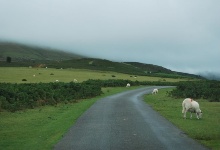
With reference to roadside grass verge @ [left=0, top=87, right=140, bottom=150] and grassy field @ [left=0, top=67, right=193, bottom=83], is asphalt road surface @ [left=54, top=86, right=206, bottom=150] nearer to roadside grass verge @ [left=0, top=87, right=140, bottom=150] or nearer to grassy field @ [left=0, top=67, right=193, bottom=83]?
roadside grass verge @ [left=0, top=87, right=140, bottom=150]

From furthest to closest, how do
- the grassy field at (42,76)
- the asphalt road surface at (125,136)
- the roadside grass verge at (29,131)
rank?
the grassy field at (42,76), the roadside grass verge at (29,131), the asphalt road surface at (125,136)

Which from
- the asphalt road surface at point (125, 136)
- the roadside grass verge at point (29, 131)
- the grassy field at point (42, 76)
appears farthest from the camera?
the grassy field at point (42, 76)

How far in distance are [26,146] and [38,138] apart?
6.95 feet

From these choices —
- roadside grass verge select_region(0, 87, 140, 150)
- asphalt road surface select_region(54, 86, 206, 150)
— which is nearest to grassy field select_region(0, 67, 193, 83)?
roadside grass verge select_region(0, 87, 140, 150)

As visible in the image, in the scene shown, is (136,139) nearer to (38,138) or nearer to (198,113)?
(38,138)

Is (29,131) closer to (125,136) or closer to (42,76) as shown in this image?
(125,136)

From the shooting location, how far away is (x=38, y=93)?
125 feet

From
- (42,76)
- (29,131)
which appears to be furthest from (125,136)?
(42,76)

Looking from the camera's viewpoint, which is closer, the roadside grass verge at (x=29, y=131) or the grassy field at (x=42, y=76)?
the roadside grass verge at (x=29, y=131)

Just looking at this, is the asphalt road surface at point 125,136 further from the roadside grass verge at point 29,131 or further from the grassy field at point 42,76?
Result: the grassy field at point 42,76

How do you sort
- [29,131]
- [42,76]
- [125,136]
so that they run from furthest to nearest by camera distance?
[42,76], [29,131], [125,136]

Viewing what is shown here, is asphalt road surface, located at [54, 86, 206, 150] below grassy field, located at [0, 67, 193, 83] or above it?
above

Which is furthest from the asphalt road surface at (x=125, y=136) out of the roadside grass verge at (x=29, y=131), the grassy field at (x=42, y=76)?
the grassy field at (x=42, y=76)

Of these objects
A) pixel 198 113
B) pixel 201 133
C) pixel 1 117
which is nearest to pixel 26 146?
pixel 201 133
